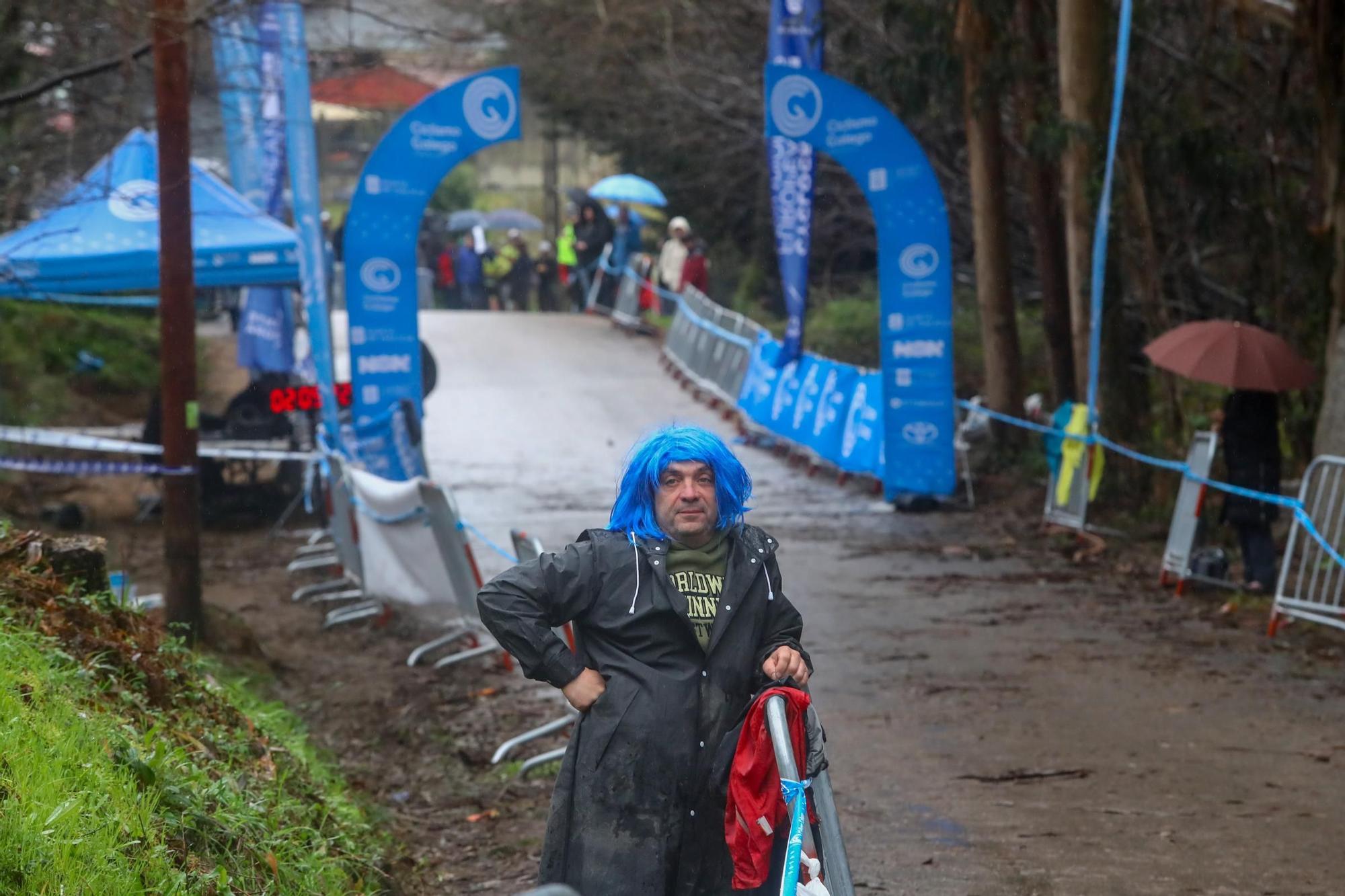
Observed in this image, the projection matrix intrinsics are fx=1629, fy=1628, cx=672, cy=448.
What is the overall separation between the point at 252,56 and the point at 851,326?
1079 centimetres

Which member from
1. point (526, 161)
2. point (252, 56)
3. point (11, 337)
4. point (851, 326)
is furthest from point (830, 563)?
point (526, 161)

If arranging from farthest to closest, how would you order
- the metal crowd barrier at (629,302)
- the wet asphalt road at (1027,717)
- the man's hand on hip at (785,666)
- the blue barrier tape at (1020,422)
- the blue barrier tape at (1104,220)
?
the metal crowd barrier at (629,302) < the blue barrier tape at (1020,422) < the blue barrier tape at (1104,220) < the wet asphalt road at (1027,717) < the man's hand on hip at (785,666)

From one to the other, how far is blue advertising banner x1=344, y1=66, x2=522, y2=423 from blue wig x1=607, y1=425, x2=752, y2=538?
11001 mm

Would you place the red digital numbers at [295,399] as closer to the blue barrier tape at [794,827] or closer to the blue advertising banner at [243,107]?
the blue advertising banner at [243,107]

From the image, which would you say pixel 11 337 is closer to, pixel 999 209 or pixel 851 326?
pixel 851 326

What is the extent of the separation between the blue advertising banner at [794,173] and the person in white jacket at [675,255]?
8.91 m

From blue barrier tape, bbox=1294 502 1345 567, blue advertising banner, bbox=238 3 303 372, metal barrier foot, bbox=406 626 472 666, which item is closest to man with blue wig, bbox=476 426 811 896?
metal barrier foot, bbox=406 626 472 666

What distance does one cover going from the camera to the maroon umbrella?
425 inches

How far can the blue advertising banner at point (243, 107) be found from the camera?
14.3 m

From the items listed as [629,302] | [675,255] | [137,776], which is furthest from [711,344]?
[137,776]

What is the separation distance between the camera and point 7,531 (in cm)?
669

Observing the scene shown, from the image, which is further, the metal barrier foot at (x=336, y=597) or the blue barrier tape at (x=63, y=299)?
the metal barrier foot at (x=336, y=597)

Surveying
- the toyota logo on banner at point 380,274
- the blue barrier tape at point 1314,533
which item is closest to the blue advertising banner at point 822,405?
the toyota logo on banner at point 380,274

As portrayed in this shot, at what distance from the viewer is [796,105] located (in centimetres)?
1550
